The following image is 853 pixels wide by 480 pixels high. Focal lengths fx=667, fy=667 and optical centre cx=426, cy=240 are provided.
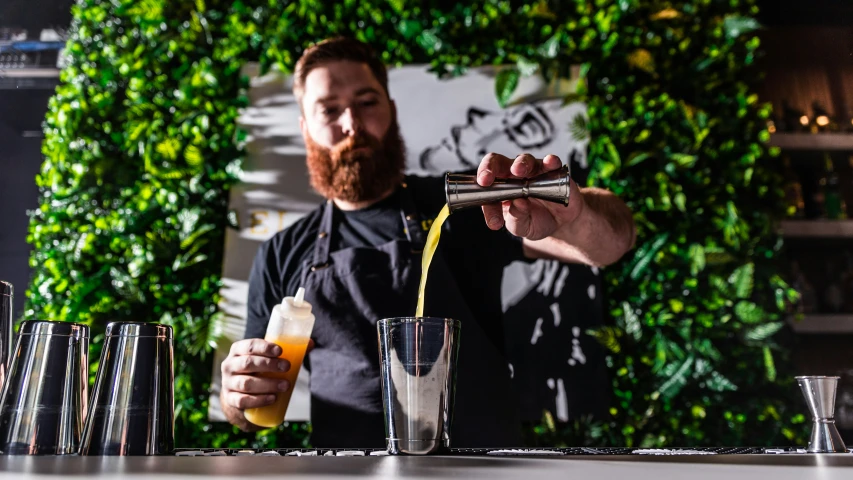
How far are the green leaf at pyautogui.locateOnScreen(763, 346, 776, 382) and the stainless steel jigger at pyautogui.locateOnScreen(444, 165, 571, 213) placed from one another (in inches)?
61.9

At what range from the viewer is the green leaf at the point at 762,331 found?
2.10 meters

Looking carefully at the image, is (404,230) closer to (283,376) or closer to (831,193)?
(283,376)

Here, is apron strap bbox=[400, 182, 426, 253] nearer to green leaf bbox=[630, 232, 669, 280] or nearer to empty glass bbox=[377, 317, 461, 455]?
green leaf bbox=[630, 232, 669, 280]

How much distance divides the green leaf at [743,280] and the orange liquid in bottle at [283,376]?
58.0 inches

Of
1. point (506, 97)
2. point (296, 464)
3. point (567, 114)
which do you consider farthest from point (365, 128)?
point (296, 464)

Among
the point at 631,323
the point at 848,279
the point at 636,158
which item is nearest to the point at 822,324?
the point at 848,279

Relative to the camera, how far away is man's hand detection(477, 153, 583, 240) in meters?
0.91

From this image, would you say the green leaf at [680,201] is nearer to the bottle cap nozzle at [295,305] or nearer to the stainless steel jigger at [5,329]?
the bottle cap nozzle at [295,305]

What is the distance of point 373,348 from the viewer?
181 cm

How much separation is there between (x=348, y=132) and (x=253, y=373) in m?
1.06

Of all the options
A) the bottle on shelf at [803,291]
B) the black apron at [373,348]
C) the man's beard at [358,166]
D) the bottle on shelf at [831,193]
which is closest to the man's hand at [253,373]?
the black apron at [373,348]

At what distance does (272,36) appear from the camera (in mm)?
2316

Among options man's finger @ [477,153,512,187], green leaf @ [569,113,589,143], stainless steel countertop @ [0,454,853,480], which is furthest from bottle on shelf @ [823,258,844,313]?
stainless steel countertop @ [0,454,853,480]

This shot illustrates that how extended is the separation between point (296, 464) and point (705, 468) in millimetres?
311
